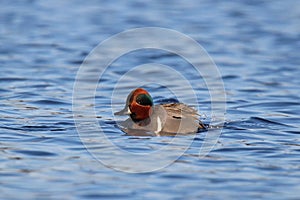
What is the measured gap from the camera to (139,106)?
33.5ft

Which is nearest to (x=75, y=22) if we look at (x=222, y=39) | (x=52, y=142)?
(x=222, y=39)

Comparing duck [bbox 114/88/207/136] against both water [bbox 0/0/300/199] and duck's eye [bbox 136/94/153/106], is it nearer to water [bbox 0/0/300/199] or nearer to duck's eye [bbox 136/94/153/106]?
duck's eye [bbox 136/94/153/106]

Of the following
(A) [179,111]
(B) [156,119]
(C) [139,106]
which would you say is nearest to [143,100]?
(C) [139,106]

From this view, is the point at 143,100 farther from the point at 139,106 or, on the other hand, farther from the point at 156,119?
the point at 156,119

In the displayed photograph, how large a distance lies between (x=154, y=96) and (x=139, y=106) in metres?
2.59

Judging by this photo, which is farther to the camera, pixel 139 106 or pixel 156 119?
pixel 139 106

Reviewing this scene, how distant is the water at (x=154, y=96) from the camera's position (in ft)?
26.0

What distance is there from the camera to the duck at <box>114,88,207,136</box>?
9.98m

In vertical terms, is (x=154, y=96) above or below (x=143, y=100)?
below

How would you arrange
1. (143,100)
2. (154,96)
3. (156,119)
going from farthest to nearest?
1. (154,96)
2. (143,100)
3. (156,119)

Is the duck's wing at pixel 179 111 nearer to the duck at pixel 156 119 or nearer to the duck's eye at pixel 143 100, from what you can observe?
the duck at pixel 156 119

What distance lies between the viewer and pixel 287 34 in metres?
18.0

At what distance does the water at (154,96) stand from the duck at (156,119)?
0.19 metres

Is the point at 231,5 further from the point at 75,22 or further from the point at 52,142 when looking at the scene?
the point at 52,142
